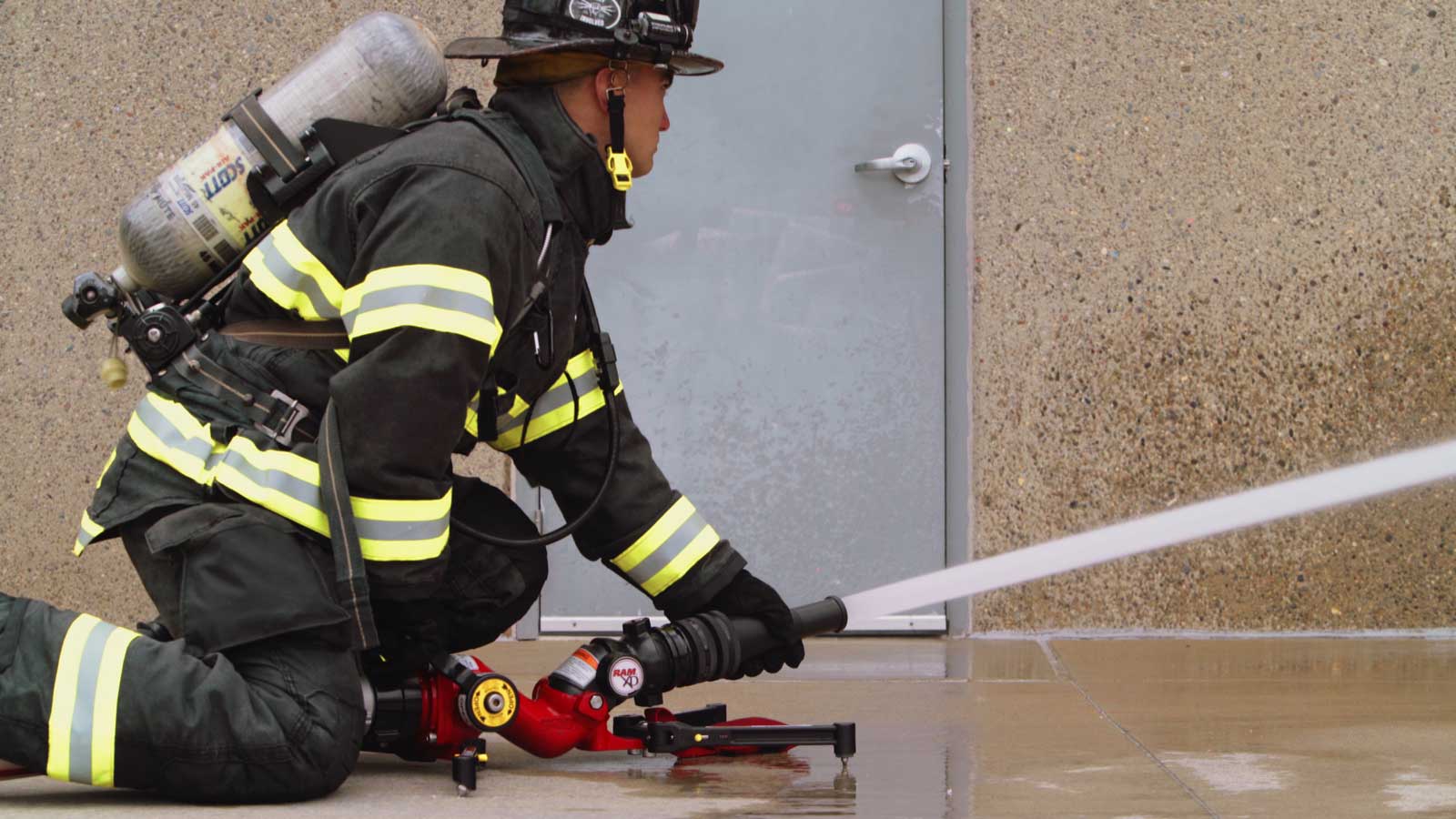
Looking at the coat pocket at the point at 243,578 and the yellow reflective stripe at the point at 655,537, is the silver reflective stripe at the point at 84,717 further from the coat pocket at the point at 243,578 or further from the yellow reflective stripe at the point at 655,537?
the yellow reflective stripe at the point at 655,537

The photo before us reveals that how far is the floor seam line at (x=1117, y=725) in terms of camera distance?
2.69m

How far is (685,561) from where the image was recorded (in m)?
3.17

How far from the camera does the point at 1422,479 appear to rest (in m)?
4.90

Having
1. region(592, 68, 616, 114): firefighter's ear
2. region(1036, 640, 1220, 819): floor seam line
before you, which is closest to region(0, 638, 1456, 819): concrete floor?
region(1036, 640, 1220, 819): floor seam line

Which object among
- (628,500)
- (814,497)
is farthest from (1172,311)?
(628,500)

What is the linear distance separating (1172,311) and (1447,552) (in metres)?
1.06

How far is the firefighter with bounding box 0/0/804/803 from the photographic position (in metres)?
2.58

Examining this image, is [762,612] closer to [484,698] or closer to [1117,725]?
[484,698]

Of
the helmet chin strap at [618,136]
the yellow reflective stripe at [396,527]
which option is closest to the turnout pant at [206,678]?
the yellow reflective stripe at [396,527]

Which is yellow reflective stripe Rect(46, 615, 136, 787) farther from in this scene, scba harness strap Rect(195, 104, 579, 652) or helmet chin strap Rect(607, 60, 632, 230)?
helmet chin strap Rect(607, 60, 632, 230)

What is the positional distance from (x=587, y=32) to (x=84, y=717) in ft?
4.68

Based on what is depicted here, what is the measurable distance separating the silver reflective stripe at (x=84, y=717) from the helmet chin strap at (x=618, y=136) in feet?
3.84

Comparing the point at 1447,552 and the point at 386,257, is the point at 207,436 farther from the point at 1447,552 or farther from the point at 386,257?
the point at 1447,552

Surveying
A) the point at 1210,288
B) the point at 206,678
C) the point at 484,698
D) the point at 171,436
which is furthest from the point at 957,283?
the point at 206,678
